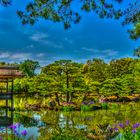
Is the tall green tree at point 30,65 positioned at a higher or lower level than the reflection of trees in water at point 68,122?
higher

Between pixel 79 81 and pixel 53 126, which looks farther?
pixel 79 81

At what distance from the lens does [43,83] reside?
99.7 feet

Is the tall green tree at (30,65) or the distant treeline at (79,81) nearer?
the distant treeline at (79,81)

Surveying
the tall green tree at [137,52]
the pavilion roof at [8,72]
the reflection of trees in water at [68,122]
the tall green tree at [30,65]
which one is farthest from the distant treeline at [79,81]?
the tall green tree at [30,65]

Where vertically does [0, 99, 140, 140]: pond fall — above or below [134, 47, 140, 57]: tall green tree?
below

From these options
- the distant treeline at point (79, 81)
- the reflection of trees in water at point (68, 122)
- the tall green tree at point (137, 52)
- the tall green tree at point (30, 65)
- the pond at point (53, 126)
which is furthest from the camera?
the tall green tree at point (30, 65)

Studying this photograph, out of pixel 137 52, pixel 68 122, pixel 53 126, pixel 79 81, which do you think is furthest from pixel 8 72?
pixel 79 81

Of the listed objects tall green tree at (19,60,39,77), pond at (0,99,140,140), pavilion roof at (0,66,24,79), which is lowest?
pond at (0,99,140,140)

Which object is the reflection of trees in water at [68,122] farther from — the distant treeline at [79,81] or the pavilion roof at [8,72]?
the distant treeline at [79,81]

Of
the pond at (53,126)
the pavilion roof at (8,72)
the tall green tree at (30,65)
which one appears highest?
the tall green tree at (30,65)

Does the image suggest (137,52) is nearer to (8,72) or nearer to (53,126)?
(53,126)

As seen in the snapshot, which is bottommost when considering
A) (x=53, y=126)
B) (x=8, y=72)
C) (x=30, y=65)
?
(x=53, y=126)

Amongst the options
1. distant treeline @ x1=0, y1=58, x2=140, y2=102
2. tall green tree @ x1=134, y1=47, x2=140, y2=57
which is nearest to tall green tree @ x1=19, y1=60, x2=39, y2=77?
distant treeline @ x1=0, y1=58, x2=140, y2=102

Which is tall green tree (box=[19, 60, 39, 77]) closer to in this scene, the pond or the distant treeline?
the distant treeline
